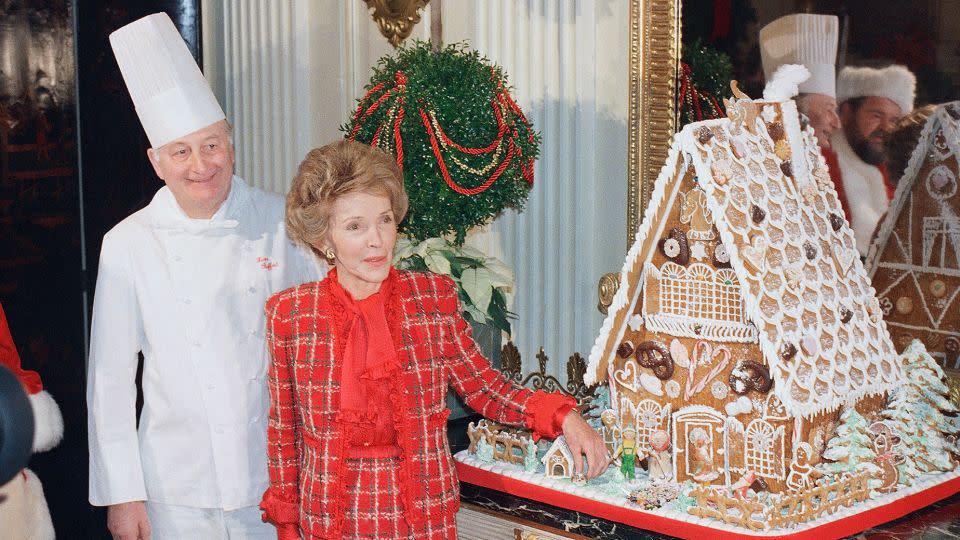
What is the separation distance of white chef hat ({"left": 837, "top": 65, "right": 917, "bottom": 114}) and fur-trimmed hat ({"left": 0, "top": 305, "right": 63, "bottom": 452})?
5.79ft

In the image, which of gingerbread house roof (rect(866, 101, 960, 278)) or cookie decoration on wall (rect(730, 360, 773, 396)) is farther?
gingerbread house roof (rect(866, 101, 960, 278))

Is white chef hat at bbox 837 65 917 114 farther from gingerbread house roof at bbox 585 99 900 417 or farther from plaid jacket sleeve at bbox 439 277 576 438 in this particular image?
plaid jacket sleeve at bbox 439 277 576 438

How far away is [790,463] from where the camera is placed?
81.6 inches

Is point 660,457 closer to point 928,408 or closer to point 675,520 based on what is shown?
point 675,520

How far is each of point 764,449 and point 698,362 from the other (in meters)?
0.19

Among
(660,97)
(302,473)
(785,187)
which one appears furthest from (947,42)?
(302,473)

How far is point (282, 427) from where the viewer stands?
2090 mm

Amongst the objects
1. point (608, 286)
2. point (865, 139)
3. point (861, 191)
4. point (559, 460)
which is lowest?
point (559, 460)

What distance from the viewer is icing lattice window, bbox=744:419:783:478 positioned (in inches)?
81.4

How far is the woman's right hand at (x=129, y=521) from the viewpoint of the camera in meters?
2.31

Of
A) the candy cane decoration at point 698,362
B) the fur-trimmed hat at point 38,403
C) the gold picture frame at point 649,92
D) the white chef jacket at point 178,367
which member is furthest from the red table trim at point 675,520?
the fur-trimmed hat at point 38,403

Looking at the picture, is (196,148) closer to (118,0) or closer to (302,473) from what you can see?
(302,473)

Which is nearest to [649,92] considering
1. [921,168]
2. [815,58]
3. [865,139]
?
[815,58]

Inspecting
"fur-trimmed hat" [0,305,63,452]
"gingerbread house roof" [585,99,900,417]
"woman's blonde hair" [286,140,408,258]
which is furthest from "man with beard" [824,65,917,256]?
"fur-trimmed hat" [0,305,63,452]
